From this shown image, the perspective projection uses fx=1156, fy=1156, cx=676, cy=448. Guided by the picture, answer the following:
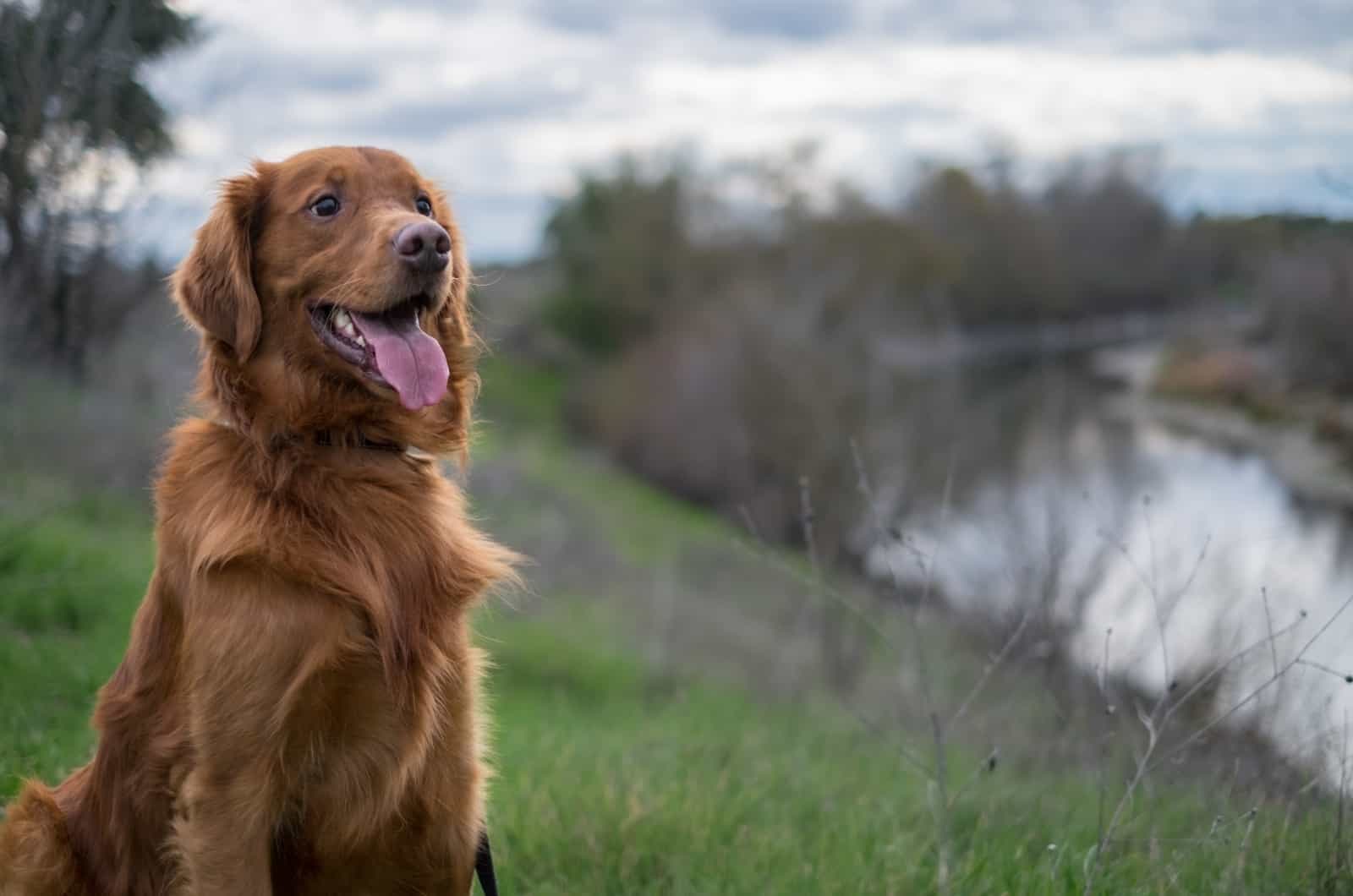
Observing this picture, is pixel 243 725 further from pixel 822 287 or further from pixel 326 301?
pixel 822 287

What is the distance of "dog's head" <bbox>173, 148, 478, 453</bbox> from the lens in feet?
11.1

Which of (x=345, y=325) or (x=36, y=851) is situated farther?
(x=345, y=325)

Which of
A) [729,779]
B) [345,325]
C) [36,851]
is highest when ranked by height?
[345,325]

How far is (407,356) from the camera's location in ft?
11.2

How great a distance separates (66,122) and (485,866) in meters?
5.54

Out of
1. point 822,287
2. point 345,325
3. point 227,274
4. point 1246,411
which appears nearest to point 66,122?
point 227,274

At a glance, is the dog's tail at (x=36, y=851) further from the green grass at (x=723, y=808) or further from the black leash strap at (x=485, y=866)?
the green grass at (x=723, y=808)

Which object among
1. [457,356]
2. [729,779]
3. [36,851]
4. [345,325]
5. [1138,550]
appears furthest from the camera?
[1138,550]

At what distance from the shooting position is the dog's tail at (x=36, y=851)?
3.04 meters

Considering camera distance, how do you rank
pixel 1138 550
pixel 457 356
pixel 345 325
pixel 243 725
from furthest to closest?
1. pixel 1138 550
2. pixel 457 356
3. pixel 345 325
4. pixel 243 725

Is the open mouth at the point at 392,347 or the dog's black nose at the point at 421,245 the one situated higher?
the dog's black nose at the point at 421,245

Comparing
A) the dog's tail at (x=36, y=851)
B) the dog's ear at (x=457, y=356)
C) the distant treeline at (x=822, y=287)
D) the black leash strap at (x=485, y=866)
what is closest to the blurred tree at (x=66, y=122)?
the dog's ear at (x=457, y=356)

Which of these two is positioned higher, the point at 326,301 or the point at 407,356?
the point at 326,301

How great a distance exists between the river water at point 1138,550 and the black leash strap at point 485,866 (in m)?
1.56
